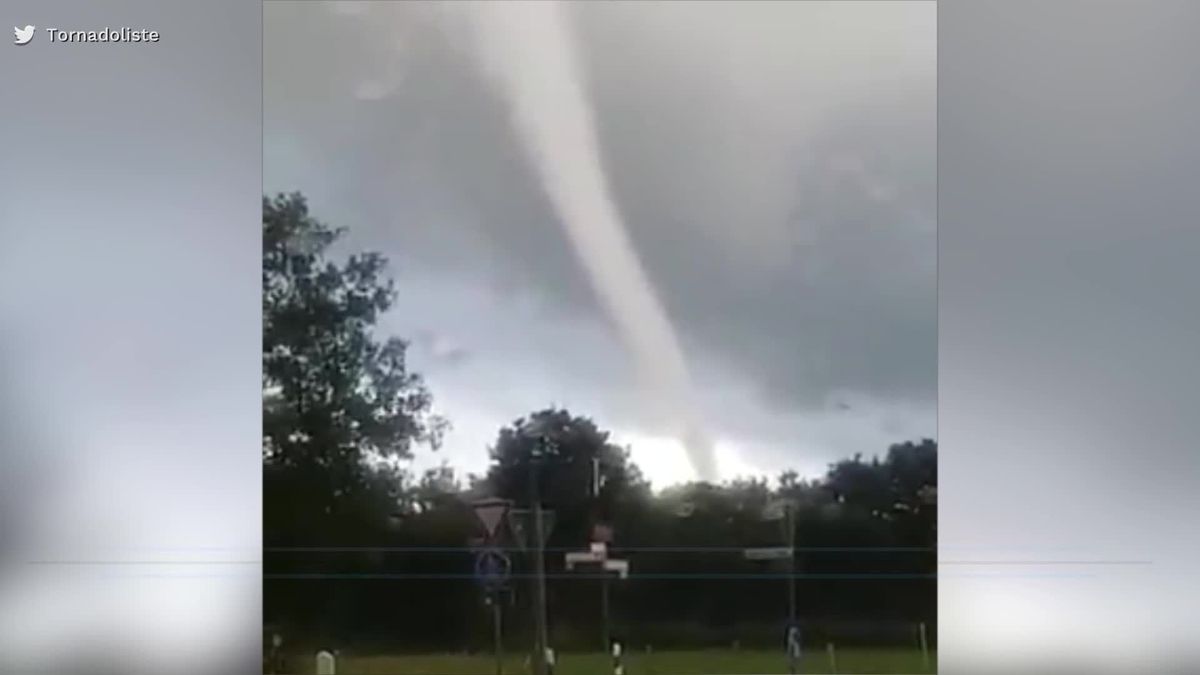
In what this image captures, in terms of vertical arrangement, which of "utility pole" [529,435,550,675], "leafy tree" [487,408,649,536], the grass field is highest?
"leafy tree" [487,408,649,536]

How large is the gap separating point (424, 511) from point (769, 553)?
61 centimetres

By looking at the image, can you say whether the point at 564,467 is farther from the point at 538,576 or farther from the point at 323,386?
the point at 323,386

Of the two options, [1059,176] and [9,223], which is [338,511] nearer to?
[9,223]

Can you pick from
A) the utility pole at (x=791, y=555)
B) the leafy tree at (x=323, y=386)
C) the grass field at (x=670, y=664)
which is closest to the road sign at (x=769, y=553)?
the utility pole at (x=791, y=555)

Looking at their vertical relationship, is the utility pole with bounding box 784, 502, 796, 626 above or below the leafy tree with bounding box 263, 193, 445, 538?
below

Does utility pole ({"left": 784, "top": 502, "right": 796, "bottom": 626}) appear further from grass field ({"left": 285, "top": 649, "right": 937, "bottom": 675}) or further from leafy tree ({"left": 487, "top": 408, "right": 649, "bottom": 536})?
leafy tree ({"left": 487, "top": 408, "right": 649, "bottom": 536})

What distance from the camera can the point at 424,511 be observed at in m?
2.03

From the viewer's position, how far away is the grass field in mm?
2029

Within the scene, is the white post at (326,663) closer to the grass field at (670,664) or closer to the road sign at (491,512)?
the grass field at (670,664)

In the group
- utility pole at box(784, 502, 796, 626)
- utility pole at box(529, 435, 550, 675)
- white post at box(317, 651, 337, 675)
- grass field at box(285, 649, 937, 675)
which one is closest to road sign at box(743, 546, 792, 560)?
utility pole at box(784, 502, 796, 626)

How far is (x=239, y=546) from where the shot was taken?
2016mm

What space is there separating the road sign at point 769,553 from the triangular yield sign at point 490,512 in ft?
1.43

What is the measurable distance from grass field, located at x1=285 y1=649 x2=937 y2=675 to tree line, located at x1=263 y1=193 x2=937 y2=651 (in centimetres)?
2

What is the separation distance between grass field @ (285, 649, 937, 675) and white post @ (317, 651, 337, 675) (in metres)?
0.01
